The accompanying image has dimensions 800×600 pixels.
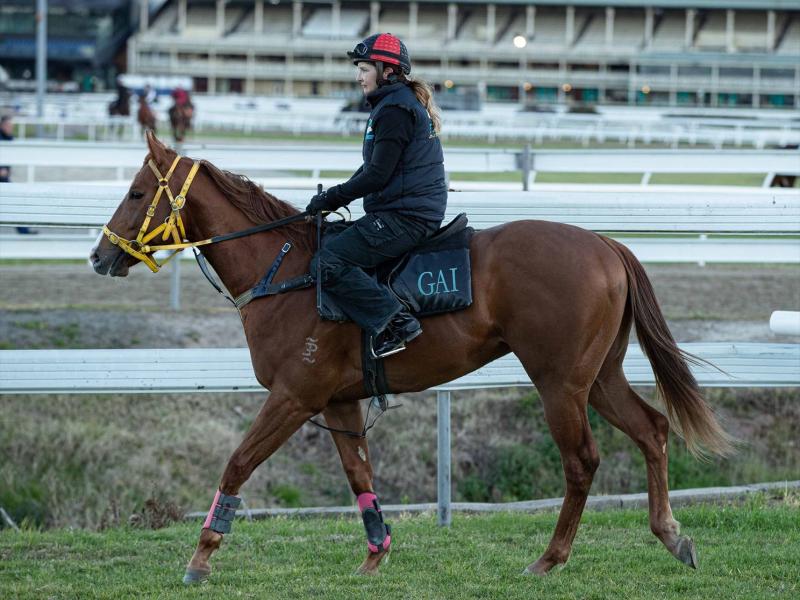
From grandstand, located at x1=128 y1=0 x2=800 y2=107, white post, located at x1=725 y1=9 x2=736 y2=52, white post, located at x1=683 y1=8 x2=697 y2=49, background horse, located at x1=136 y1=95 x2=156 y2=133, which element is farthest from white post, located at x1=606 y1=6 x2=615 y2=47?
background horse, located at x1=136 y1=95 x2=156 y2=133

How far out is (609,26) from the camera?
257 ft

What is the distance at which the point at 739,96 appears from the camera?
72812mm

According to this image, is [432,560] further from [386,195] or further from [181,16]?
[181,16]

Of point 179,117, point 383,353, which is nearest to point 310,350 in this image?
point 383,353

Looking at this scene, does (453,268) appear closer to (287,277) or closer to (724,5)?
(287,277)

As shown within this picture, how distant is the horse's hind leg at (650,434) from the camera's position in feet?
20.0

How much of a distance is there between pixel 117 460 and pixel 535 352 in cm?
438

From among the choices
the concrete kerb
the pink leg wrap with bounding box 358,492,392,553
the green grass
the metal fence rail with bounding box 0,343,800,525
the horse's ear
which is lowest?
the concrete kerb

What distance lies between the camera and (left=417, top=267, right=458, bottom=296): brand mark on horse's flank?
6039mm

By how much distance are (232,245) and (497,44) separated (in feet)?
244

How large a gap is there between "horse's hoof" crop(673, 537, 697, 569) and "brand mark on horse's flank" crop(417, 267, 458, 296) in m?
1.61

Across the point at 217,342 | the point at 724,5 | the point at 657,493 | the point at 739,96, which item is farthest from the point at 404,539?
the point at 724,5

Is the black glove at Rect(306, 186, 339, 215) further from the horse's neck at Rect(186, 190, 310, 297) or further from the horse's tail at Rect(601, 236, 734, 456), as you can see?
the horse's tail at Rect(601, 236, 734, 456)

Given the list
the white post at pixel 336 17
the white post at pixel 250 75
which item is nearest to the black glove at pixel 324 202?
the white post at pixel 250 75
